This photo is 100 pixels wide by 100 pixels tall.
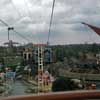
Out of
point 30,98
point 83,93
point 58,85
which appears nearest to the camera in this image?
point 30,98

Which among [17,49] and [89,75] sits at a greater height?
[17,49]

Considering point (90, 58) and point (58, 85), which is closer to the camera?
point (58, 85)

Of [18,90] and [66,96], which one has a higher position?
[66,96]

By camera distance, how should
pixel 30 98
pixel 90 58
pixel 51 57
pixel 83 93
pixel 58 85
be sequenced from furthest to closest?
1. pixel 90 58
2. pixel 51 57
3. pixel 58 85
4. pixel 83 93
5. pixel 30 98

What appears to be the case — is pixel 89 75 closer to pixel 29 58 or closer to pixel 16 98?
pixel 29 58

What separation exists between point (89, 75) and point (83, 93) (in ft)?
75.1

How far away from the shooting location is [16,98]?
57.6 inches

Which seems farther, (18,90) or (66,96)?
(18,90)

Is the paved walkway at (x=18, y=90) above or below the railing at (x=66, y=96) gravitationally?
below

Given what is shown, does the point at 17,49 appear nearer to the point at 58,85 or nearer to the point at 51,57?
the point at 51,57

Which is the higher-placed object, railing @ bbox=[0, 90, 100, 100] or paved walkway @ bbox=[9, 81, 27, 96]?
railing @ bbox=[0, 90, 100, 100]

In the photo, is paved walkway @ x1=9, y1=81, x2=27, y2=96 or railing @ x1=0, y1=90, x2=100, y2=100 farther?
paved walkway @ x1=9, y1=81, x2=27, y2=96

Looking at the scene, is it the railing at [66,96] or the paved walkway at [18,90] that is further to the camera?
the paved walkway at [18,90]

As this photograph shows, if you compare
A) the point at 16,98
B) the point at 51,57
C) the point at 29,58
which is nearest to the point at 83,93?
the point at 16,98
